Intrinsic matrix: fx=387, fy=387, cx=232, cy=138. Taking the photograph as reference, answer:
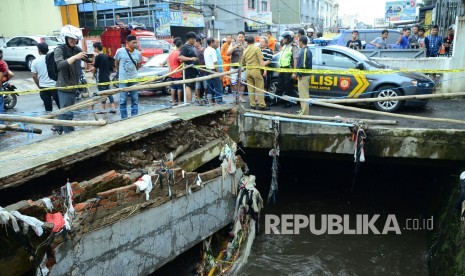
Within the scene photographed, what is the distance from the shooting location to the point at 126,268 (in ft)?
14.7

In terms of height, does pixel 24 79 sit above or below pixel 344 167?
above

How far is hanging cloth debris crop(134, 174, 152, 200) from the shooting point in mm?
4395

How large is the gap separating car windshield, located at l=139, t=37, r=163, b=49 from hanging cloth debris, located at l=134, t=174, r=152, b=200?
15.0m

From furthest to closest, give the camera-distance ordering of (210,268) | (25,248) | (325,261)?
(325,261)
(210,268)
(25,248)

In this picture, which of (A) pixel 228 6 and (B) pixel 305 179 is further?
(A) pixel 228 6

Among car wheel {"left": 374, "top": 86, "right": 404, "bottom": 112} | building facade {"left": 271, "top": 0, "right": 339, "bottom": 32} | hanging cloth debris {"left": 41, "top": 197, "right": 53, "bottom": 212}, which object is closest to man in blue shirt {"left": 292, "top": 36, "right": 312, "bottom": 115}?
car wheel {"left": 374, "top": 86, "right": 404, "bottom": 112}

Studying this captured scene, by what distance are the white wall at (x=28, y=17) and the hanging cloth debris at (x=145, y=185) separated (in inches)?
807

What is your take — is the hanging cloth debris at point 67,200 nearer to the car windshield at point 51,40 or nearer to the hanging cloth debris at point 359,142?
the hanging cloth debris at point 359,142

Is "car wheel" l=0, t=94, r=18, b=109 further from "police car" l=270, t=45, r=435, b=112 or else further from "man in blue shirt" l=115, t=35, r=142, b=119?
"police car" l=270, t=45, r=435, b=112

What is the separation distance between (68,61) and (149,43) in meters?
13.4

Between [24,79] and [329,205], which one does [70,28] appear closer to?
[329,205]

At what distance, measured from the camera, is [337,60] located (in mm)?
8586

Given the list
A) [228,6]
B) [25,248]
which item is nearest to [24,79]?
[25,248]

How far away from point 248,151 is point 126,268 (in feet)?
13.2
